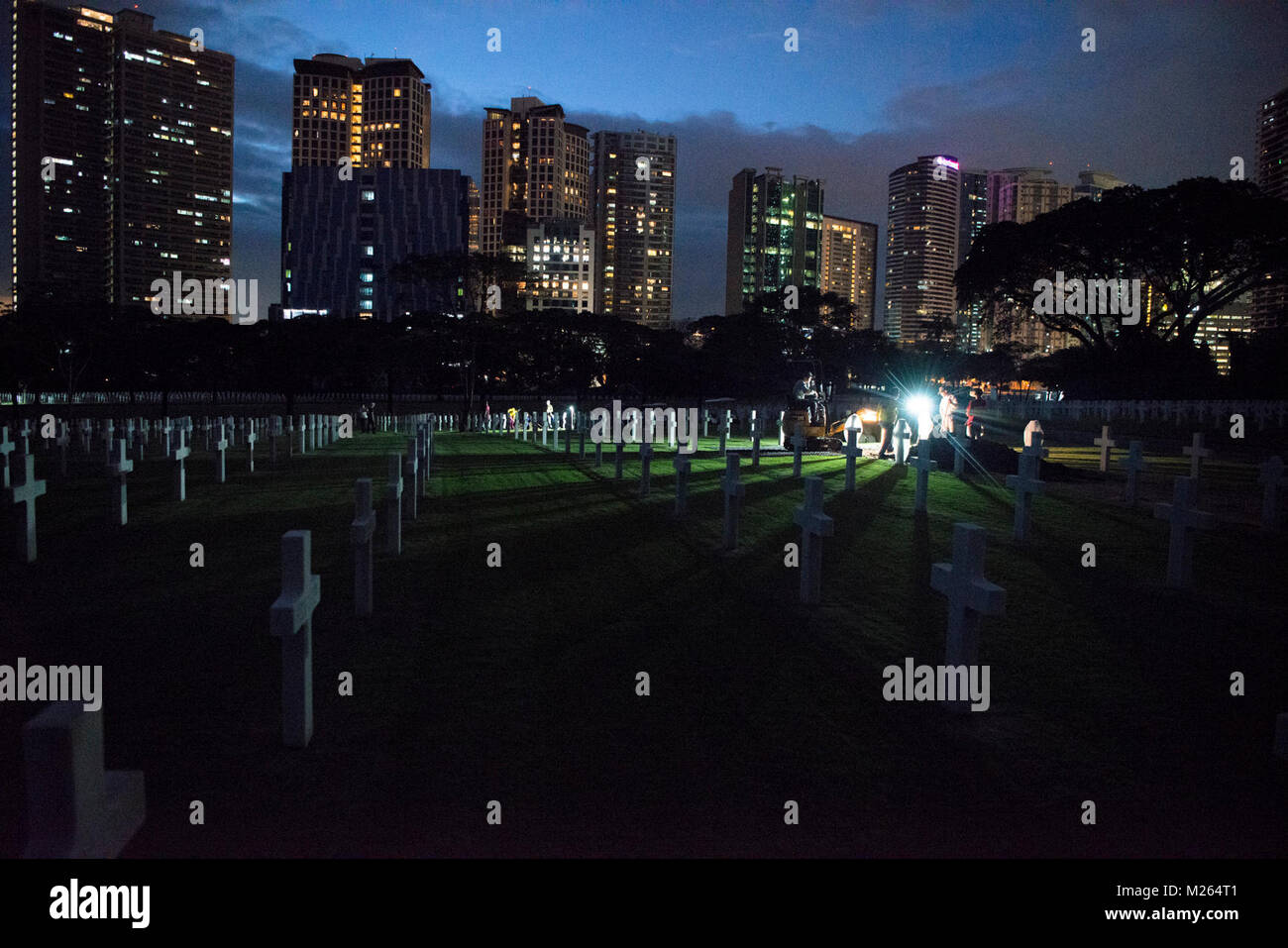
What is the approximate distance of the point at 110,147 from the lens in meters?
196

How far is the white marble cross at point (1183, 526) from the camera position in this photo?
353 inches

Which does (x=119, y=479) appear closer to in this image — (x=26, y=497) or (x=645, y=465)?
(x=26, y=497)

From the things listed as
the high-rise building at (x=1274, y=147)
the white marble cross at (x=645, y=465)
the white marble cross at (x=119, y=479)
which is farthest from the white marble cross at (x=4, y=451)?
the high-rise building at (x=1274, y=147)

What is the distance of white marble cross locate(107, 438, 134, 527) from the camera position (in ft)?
41.9

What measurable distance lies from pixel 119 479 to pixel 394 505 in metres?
5.61

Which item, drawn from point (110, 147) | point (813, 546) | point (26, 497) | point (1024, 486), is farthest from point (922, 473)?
point (110, 147)

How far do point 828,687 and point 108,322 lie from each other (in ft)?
221

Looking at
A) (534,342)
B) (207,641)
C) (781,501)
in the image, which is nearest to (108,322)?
(534,342)

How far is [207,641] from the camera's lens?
22.8 feet

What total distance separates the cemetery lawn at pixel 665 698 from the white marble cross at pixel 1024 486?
0.31m

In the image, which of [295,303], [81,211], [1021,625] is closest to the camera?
[1021,625]

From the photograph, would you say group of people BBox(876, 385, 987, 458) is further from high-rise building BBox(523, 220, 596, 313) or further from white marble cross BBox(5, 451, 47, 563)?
high-rise building BBox(523, 220, 596, 313)

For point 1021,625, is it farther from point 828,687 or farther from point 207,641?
point 207,641

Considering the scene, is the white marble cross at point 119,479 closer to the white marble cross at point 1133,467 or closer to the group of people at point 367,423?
the white marble cross at point 1133,467
